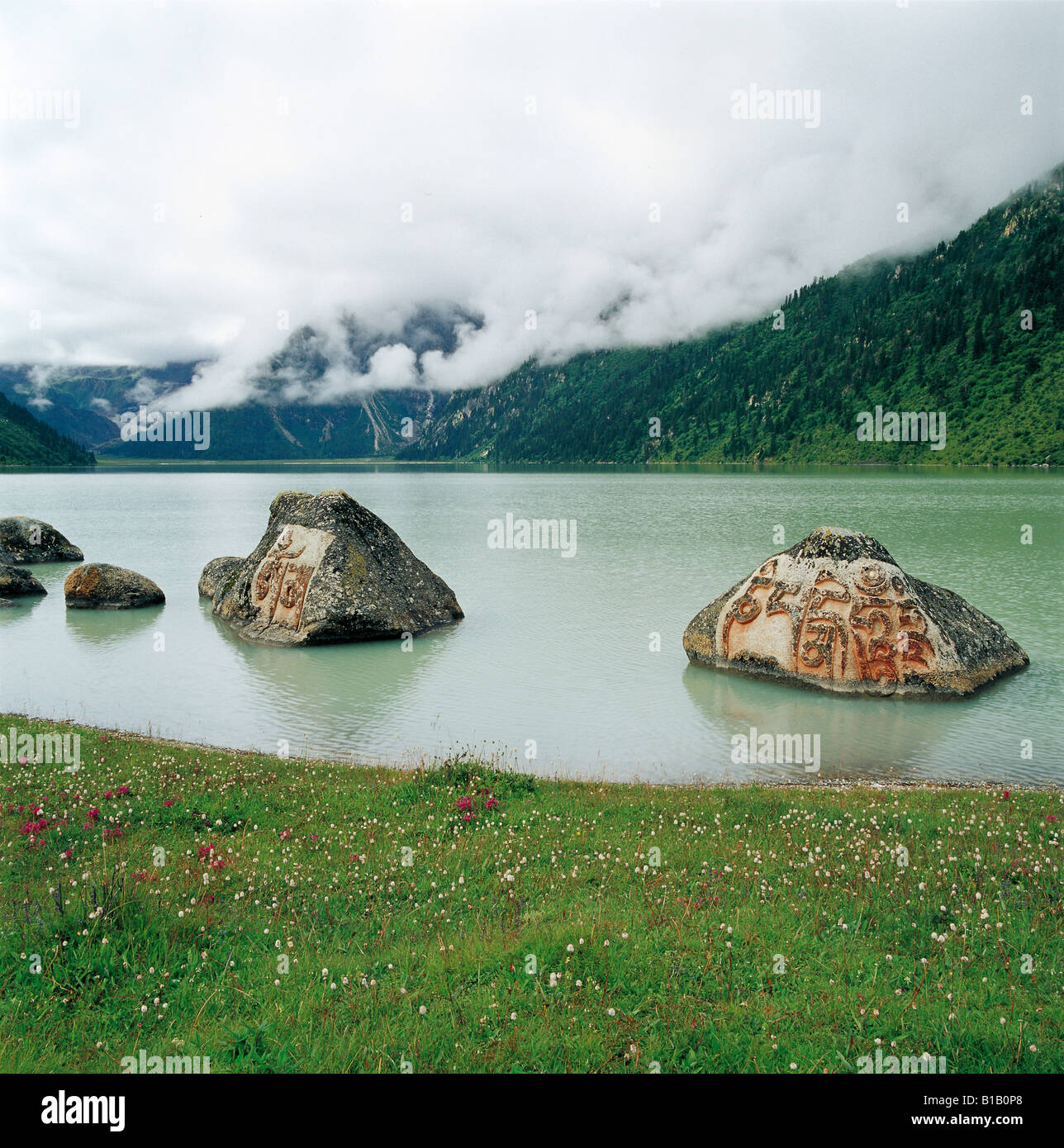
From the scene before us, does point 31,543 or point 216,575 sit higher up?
point 31,543

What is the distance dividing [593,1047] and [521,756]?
1189cm

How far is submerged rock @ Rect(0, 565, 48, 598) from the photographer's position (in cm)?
3962

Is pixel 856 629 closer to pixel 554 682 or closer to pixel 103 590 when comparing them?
pixel 554 682

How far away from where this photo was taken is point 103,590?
36.4 metres

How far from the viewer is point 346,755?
17891 mm

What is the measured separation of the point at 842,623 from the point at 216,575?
2985cm

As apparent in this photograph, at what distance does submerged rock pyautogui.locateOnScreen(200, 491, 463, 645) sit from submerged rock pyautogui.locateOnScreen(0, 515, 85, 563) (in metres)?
29.2

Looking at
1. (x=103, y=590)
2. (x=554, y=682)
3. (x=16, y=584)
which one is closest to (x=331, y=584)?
(x=554, y=682)

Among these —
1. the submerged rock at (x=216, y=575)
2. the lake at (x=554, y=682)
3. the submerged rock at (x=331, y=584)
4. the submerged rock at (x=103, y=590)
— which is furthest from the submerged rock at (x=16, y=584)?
the submerged rock at (x=331, y=584)

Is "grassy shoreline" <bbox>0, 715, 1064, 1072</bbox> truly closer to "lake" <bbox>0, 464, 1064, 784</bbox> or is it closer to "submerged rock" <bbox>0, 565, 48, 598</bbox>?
"lake" <bbox>0, 464, 1064, 784</bbox>

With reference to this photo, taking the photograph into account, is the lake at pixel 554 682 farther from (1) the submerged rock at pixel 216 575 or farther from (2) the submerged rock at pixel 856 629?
(1) the submerged rock at pixel 216 575

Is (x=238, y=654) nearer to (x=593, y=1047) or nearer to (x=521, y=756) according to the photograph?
(x=521, y=756)

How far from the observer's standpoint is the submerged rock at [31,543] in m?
52.3

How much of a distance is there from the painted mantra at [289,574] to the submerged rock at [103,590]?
9.93 metres
